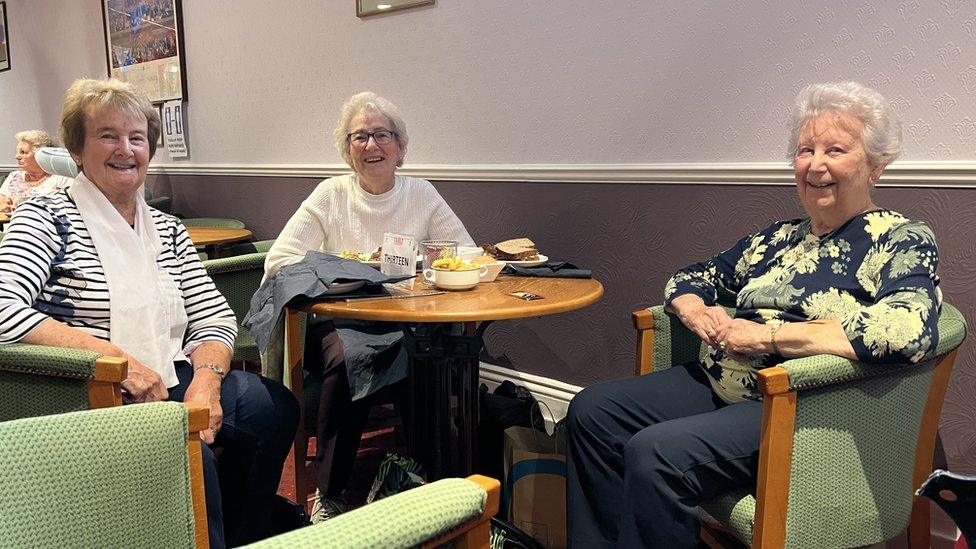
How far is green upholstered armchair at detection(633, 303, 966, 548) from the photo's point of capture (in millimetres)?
1330

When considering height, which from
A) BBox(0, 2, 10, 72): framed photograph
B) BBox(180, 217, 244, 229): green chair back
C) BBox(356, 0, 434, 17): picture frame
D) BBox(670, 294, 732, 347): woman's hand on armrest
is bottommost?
BBox(180, 217, 244, 229): green chair back

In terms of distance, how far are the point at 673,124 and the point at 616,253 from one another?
1.57 ft

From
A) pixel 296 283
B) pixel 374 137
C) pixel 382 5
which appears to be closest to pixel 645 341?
pixel 296 283

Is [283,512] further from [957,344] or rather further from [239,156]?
[239,156]

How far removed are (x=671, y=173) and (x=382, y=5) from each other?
5.12ft

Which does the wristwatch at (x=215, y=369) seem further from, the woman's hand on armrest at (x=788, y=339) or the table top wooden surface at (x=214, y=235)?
the table top wooden surface at (x=214, y=235)

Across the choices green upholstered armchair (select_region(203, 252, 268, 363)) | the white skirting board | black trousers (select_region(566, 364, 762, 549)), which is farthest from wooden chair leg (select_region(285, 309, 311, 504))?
the white skirting board

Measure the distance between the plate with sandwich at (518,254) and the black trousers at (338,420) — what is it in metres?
0.48

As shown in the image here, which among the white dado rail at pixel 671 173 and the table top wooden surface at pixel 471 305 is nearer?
the table top wooden surface at pixel 471 305

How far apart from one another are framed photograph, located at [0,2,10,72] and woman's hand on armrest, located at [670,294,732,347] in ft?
21.0

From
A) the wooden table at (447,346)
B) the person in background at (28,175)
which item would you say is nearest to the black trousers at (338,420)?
the wooden table at (447,346)

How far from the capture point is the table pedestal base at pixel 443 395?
1.87 meters

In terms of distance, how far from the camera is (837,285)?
1.58m

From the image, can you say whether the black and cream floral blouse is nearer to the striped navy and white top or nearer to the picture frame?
the striped navy and white top
